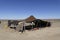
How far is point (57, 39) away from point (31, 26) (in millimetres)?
14180

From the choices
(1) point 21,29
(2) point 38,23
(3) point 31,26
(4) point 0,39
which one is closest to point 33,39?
(4) point 0,39

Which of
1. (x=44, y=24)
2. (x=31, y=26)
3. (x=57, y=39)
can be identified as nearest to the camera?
(x=57, y=39)

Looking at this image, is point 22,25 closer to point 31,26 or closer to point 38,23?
point 31,26

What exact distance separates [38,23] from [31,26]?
8.09 feet

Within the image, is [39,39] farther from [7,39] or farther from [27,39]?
[7,39]

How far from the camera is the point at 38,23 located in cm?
3203

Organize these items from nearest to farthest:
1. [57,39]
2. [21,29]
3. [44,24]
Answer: [57,39] < [21,29] < [44,24]

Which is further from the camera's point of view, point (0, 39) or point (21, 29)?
point (21, 29)

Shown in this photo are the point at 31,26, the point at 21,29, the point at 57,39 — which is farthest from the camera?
the point at 31,26

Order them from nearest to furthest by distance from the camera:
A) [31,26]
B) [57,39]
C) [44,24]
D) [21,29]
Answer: [57,39] → [21,29] → [31,26] → [44,24]

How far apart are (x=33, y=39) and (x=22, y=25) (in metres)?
9.10

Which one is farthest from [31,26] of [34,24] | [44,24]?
[44,24]

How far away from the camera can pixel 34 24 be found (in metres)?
30.9

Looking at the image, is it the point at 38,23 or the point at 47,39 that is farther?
the point at 38,23
